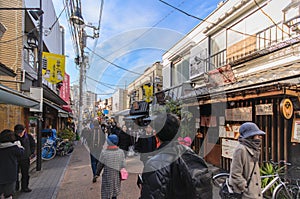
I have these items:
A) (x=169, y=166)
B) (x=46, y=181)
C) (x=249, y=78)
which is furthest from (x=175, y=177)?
(x=46, y=181)

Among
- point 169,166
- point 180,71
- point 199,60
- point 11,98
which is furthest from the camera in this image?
point 180,71

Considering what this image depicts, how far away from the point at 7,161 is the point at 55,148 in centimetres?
750

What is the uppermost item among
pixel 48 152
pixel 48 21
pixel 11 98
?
pixel 48 21

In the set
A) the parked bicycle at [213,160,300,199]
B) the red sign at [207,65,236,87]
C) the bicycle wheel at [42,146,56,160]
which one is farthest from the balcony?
the bicycle wheel at [42,146,56,160]

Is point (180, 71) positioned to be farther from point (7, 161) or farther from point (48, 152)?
point (7, 161)

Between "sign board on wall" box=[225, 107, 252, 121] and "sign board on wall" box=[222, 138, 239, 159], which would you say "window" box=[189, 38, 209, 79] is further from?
"sign board on wall" box=[222, 138, 239, 159]

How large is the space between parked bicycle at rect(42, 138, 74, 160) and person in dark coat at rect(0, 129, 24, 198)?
6.56 meters

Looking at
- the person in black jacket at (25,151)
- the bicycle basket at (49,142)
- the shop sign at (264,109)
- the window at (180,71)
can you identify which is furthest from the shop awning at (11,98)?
the window at (180,71)

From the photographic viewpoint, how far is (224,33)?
10172 millimetres

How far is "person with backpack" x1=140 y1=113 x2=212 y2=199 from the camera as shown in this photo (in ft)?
5.34

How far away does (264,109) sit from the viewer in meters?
5.85

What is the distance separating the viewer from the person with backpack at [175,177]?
5.34 feet

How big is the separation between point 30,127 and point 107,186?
26.1 feet

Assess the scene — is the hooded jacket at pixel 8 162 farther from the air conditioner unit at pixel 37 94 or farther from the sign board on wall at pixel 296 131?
the sign board on wall at pixel 296 131
